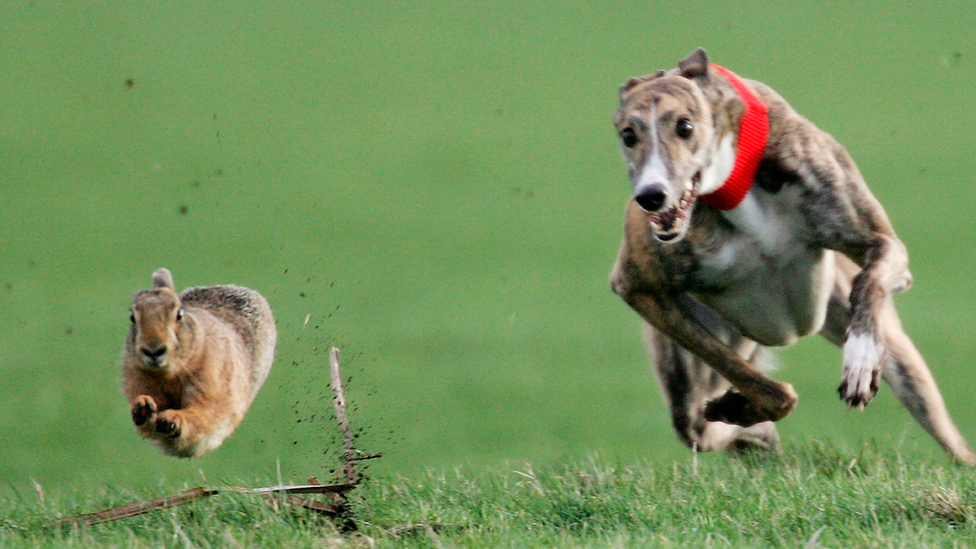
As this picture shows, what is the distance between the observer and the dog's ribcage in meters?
3.63

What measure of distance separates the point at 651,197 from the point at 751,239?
0.68m

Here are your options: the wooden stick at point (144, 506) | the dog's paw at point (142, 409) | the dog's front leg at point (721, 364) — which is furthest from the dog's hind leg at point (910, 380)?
the dog's paw at point (142, 409)

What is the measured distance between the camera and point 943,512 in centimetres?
301

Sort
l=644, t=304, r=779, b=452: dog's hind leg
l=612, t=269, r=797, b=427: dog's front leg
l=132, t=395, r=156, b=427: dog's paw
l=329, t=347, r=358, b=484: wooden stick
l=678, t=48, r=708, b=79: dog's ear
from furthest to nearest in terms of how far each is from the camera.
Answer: l=644, t=304, r=779, b=452: dog's hind leg, l=612, t=269, r=797, b=427: dog's front leg, l=678, t=48, r=708, b=79: dog's ear, l=329, t=347, r=358, b=484: wooden stick, l=132, t=395, r=156, b=427: dog's paw

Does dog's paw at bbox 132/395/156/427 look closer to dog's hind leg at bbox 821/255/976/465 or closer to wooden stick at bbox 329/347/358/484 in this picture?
wooden stick at bbox 329/347/358/484

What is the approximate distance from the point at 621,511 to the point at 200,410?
1.11 m

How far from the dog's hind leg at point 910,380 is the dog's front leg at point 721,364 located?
599 mm

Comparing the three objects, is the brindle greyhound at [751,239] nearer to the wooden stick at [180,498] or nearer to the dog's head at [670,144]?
the dog's head at [670,144]

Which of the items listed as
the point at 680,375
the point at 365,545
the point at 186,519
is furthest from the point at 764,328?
the point at 186,519

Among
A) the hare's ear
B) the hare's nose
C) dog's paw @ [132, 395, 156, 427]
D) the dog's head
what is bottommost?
dog's paw @ [132, 395, 156, 427]

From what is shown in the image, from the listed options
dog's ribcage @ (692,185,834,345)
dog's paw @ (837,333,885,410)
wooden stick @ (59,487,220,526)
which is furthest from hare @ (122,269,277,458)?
dog's paw @ (837,333,885,410)

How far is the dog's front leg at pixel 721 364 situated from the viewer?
3.62 m

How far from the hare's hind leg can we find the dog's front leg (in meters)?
0.43

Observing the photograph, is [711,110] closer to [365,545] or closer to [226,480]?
[365,545]
